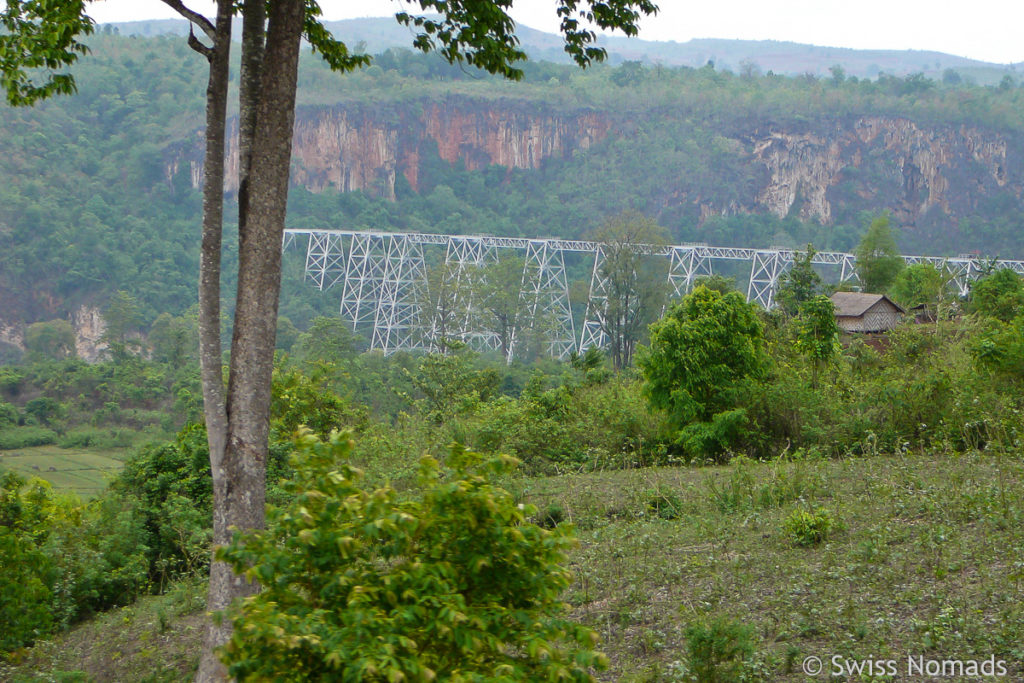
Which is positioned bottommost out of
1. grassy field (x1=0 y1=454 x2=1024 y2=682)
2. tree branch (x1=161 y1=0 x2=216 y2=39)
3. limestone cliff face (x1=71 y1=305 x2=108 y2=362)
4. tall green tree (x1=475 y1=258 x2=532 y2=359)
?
limestone cliff face (x1=71 y1=305 x2=108 y2=362)

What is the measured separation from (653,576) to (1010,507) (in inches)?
80.3

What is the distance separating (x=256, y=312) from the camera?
3781mm

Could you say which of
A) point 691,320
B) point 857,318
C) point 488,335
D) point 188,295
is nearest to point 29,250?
point 188,295

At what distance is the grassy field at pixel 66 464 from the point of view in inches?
961

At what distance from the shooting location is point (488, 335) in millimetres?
43844

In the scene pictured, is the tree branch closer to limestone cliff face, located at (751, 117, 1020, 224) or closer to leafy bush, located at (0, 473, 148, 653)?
leafy bush, located at (0, 473, 148, 653)

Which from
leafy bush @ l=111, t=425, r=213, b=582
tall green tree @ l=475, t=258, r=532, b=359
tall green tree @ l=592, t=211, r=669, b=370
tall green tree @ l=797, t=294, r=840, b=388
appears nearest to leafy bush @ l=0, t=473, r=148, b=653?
leafy bush @ l=111, t=425, r=213, b=582

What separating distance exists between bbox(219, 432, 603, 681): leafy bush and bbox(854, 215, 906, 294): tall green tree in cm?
3189

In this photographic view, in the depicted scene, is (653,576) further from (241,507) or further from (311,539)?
(311,539)

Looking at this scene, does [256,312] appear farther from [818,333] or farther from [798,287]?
[798,287]

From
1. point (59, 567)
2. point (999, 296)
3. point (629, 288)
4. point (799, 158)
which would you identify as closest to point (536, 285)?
point (629, 288)

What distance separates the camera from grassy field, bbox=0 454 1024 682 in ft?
12.3

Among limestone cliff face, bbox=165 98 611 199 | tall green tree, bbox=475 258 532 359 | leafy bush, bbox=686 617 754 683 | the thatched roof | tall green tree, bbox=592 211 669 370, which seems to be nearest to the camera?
leafy bush, bbox=686 617 754 683

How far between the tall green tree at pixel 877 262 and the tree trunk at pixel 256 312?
30985 mm
